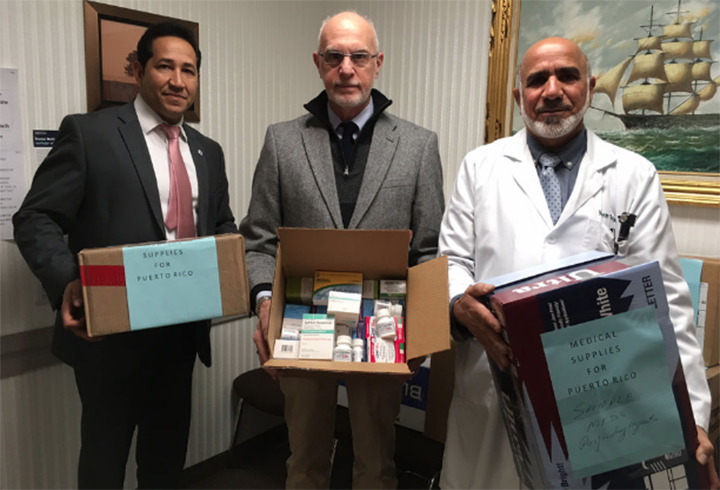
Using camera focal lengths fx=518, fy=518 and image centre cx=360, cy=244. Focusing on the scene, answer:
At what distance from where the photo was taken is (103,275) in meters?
1.20

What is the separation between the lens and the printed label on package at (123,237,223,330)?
48.0 inches

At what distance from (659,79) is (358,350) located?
1555mm

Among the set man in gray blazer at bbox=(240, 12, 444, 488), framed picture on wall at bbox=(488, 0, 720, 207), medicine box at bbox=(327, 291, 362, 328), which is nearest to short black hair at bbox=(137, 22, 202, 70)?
man in gray blazer at bbox=(240, 12, 444, 488)

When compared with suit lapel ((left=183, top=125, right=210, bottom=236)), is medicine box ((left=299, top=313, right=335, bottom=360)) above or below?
below

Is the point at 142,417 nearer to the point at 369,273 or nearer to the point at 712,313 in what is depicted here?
the point at 369,273

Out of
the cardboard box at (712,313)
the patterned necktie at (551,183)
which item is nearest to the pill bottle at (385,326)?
the patterned necktie at (551,183)

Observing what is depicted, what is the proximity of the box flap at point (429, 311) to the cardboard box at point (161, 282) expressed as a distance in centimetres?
43

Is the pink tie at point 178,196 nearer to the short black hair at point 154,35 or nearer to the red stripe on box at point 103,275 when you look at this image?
the short black hair at point 154,35

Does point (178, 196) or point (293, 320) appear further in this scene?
point (178, 196)

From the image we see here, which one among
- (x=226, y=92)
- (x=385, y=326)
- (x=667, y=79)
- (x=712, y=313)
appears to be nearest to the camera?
(x=385, y=326)

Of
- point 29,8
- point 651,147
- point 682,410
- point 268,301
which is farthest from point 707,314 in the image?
point 29,8

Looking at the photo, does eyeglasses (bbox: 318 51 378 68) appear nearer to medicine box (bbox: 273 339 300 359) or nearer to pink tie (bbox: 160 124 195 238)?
pink tie (bbox: 160 124 195 238)

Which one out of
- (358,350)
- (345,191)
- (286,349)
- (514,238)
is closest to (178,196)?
(345,191)

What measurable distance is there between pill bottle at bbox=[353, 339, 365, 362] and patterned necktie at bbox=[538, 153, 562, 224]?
1.95ft
